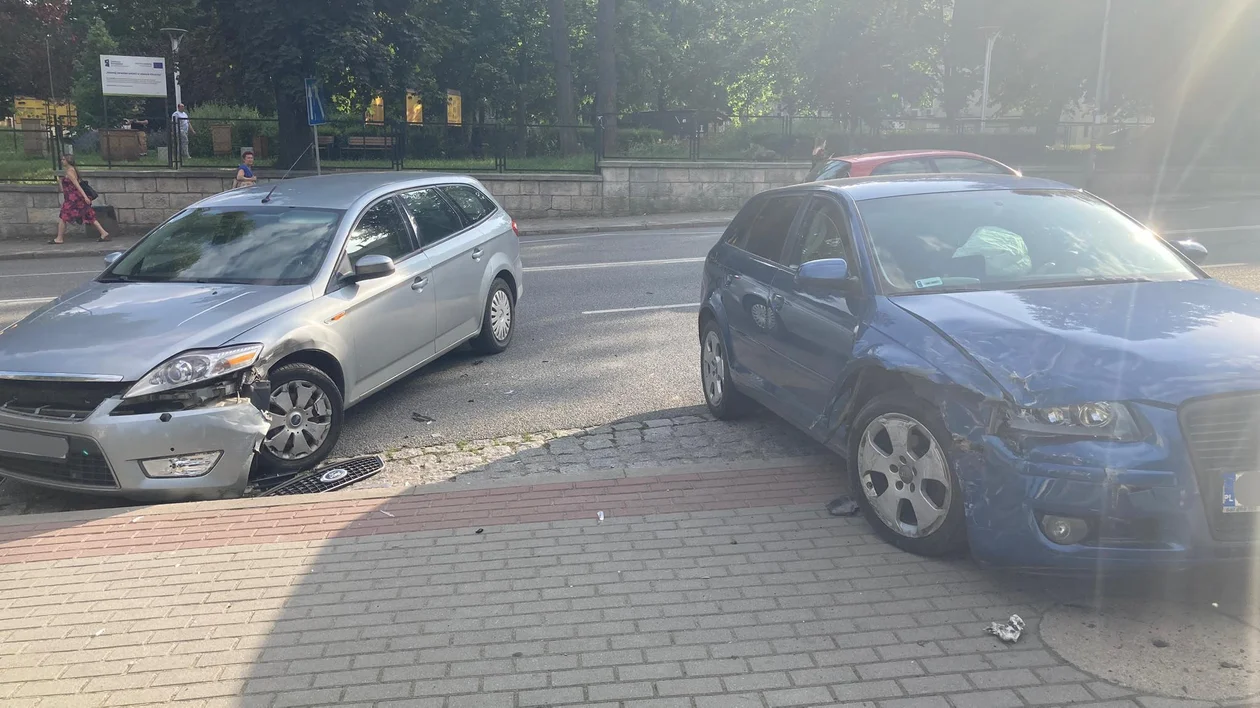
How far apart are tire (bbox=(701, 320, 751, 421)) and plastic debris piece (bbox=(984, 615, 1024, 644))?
2945mm

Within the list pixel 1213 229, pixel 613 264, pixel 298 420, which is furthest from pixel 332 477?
pixel 1213 229

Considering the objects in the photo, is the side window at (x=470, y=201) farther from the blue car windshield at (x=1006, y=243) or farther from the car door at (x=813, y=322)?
the blue car windshield at (x=1006, y=243)

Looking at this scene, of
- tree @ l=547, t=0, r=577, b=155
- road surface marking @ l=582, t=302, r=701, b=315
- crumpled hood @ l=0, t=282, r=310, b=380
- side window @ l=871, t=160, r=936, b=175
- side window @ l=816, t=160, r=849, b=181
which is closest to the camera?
crumpled hood @ l=0, t=282, r=310, b=380

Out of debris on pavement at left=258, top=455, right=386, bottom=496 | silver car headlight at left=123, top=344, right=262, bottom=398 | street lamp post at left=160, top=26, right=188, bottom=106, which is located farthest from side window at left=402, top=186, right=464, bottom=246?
street lamp post at left=160, top=26, right=188, bottom=106

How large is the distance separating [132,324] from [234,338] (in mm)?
654

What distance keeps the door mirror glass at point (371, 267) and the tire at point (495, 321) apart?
2.06 metres

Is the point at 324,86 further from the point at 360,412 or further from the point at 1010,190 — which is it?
the point at 1010,190

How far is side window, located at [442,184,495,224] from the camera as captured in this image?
8.72m

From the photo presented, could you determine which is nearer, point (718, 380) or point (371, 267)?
point (371, 267)

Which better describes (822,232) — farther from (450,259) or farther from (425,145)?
(425,145)

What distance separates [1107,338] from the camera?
12.7 ft

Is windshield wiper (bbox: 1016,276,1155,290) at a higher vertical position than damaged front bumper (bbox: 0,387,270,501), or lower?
higher

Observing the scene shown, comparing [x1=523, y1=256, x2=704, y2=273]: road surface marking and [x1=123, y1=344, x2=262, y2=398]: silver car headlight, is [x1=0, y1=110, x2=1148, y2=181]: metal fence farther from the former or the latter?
[x1=123, y1=344, x2=262, y2=398]: silver car headlight

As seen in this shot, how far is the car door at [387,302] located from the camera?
6.60m
